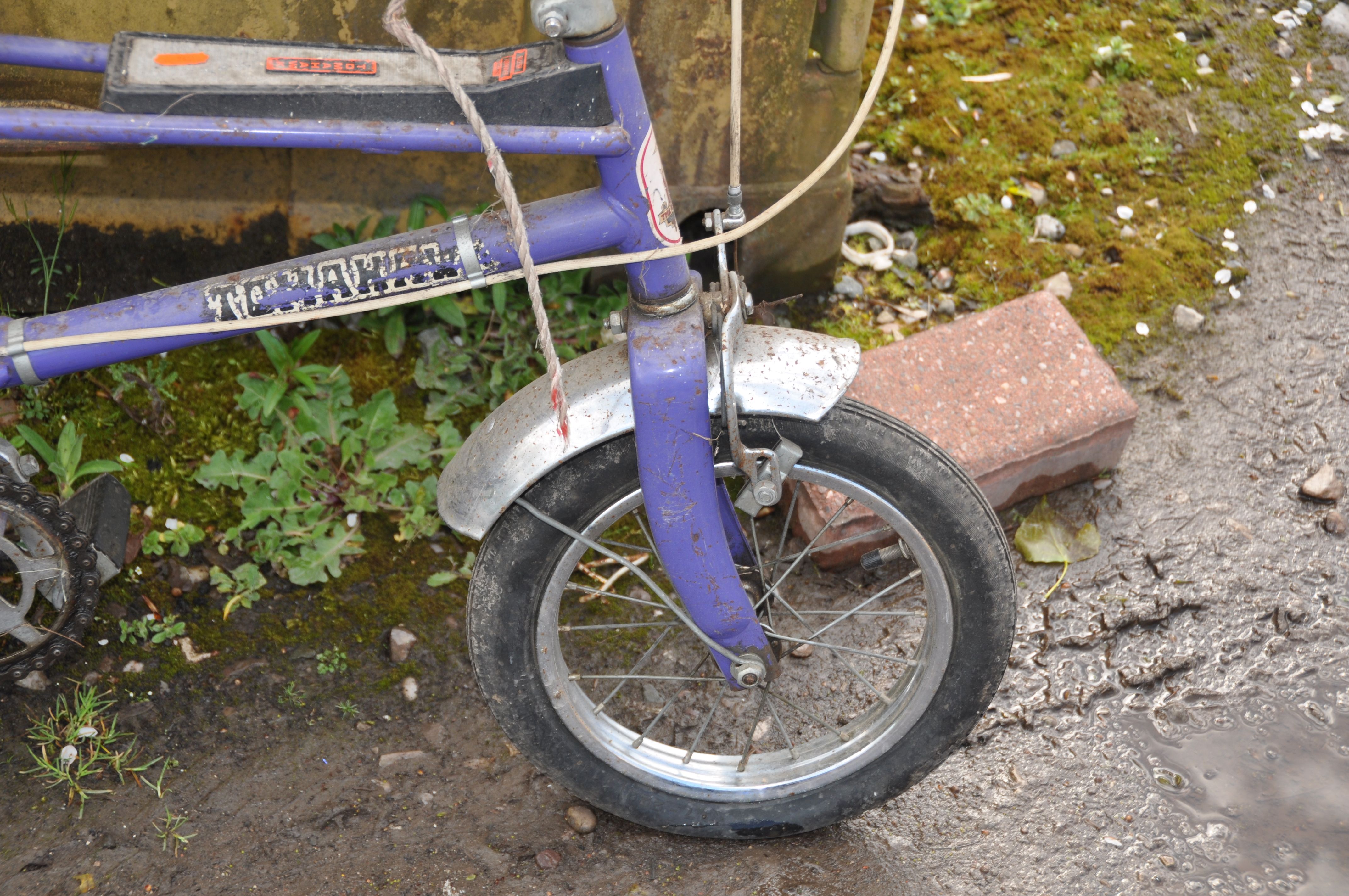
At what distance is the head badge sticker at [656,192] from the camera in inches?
63.9

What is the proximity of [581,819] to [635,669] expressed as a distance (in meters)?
0.34

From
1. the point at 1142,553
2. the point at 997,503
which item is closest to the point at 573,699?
the point at 997,503

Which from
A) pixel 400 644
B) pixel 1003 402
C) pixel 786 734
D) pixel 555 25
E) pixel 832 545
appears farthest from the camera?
pixel 1003 402

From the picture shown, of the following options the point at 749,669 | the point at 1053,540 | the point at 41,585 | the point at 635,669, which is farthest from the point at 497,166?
the point at 1053,540

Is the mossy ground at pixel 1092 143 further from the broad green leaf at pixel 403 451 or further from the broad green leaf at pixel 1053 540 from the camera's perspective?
the broad green leaf at pixel 403 451

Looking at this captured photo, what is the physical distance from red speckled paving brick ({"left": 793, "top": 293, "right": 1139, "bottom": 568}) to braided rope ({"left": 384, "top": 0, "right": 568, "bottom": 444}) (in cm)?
119

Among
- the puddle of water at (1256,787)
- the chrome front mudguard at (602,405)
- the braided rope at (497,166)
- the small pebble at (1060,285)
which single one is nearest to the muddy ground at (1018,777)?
the puddle of water at (1256,787)

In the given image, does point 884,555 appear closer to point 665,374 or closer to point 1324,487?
point 665,374

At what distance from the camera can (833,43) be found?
267 cm

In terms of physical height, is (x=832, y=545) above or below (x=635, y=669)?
above

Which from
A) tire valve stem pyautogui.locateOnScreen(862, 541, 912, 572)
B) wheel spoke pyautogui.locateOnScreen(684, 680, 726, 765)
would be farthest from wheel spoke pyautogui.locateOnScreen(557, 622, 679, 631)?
tire valve stem pyautogui.locateOnScreen(862, 541, 912, 572)

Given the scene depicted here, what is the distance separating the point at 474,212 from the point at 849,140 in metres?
1.45

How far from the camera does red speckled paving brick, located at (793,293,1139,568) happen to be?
2.67 m

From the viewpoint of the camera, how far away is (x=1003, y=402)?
2.74 metres
